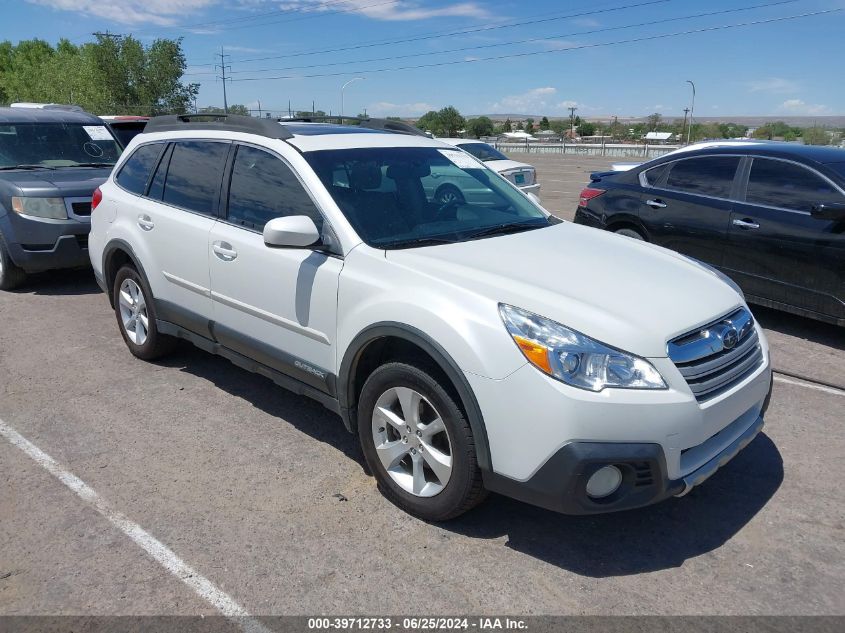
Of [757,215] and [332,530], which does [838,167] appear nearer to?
[757,215]

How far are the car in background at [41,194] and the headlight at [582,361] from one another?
6.25 m

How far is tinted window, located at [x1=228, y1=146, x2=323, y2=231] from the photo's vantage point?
3.91 meters

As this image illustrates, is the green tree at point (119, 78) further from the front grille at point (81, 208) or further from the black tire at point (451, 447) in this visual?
the black tire at point (451, 447)

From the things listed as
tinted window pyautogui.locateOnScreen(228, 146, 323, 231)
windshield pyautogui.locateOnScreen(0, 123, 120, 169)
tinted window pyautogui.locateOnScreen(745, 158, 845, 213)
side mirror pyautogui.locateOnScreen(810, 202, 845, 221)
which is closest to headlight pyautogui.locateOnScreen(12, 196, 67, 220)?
windshield pyautogui.locateOnScreen(0, 123, 120, 169)

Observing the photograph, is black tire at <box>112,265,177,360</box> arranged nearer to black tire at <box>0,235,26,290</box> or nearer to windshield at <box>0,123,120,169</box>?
black tire at <box>0,235,26,290</box>

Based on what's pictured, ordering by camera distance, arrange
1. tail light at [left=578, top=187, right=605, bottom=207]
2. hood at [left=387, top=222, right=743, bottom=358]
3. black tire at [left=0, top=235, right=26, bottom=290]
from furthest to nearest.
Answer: tail light at [left=578, top=187, right=605, bottom=207] → black tire at [left=0, top=235, right=26, bottom=290] → hood at [left=387, top=222, right=743, bottom=358]

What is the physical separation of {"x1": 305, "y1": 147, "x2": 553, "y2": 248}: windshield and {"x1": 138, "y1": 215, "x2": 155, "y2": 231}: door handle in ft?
5.42

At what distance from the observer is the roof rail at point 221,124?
4.24 m

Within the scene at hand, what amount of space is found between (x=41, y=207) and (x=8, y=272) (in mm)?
883

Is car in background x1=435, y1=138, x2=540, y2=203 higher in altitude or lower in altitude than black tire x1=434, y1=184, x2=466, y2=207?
lower

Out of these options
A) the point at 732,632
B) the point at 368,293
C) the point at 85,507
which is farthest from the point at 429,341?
the point at 85,507

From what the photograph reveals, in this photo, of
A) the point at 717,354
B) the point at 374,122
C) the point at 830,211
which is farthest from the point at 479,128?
the point at 717,354

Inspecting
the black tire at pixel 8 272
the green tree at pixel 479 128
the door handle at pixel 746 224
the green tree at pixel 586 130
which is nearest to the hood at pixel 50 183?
the black tire at pixel 8 272

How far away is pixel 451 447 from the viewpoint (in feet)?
10.2
